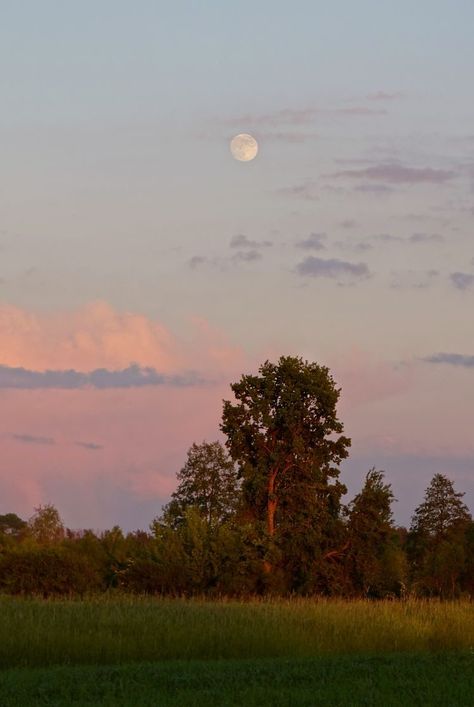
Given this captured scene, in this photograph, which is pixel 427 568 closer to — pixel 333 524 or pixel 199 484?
pixel 199 484

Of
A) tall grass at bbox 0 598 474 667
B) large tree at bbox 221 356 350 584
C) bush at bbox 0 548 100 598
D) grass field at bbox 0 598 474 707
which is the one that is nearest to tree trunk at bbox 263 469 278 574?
large tree at bbox 221 356 350 584

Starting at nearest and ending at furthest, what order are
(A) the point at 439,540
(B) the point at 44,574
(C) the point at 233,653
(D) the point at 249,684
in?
1. (D) the point at 249,684
2. (C) the point at 233,653
3. (B) the point at 44,574
4. (A) the point at 439,540

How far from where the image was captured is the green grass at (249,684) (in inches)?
759

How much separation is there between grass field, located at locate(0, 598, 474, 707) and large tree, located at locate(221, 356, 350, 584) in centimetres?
2024

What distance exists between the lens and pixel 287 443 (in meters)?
57.6

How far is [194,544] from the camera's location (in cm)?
5469

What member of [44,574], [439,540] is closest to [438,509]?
[439,540]

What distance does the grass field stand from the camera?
20047mm

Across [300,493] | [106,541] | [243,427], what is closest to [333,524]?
[300,493]

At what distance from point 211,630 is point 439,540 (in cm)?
5210

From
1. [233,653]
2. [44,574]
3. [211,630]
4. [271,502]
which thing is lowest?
[233,653]

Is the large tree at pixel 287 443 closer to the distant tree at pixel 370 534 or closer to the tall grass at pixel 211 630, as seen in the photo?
the distant tree at pixel 370 534

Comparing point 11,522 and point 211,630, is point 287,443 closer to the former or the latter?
point 211,630

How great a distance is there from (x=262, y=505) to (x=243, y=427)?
153 inches
